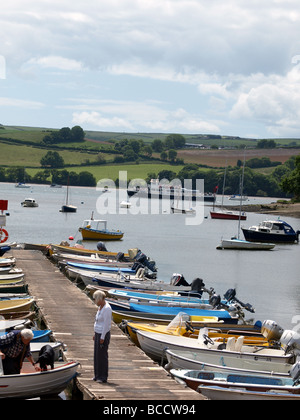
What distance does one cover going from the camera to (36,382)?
52.3 feet

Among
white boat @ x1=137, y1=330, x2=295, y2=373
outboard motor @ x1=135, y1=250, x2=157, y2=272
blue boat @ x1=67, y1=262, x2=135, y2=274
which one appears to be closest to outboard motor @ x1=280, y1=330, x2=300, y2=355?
white boat @ x1=137, y1=330, x2=295, y2=373

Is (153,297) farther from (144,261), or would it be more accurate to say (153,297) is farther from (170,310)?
(144,261)

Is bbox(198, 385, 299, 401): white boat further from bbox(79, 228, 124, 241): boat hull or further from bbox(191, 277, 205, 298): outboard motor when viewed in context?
bbox(79, 228, 124, 241): boat hull

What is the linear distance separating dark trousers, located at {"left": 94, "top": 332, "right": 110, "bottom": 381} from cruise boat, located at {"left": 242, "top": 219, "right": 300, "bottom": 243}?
60216 mm

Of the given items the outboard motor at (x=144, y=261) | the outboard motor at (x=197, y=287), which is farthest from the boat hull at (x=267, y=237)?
the outboard motor at (x=197, y=287)

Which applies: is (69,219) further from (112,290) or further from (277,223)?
(112,290)

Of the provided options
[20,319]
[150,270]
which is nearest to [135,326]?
[20,319]

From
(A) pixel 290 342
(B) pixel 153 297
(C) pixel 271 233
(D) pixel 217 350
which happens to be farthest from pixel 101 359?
(C) pixel 271 233

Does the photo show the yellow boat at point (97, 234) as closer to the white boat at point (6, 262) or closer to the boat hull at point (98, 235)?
the boat hull at point (98, 235)

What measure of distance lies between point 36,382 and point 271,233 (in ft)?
209

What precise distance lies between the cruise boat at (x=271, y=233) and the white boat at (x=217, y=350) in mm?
54815

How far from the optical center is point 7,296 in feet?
85.9

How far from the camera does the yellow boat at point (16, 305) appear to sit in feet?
78.5
